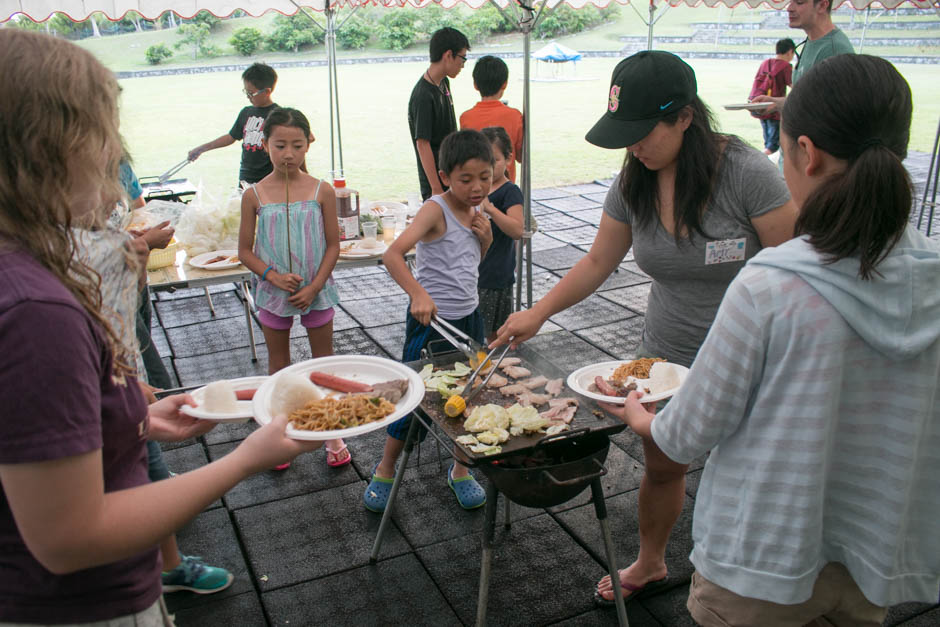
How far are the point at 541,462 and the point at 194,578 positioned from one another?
1.53 metres

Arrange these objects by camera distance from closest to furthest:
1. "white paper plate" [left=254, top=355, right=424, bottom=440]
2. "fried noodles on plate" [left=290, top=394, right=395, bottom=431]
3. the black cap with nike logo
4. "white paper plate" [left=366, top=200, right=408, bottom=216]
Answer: "fried noodles on plate" [left=290, top=394, right=395, bottom=431] < "white paper plate" [left=254, top=355, right=424, bottom=440] < the black cap with nike logo < "white paper plate" [left=366, top=200, right=408, bottom=216]

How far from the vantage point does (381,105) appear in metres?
23.4

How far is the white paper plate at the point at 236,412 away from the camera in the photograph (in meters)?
1.62

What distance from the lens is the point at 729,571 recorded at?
57.4 inches

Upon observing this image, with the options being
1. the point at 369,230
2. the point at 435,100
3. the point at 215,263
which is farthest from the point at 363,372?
the point at 435,100

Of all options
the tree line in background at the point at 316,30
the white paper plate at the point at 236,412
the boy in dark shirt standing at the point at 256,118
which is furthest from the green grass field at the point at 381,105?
the white paper plate at the point at 236,412

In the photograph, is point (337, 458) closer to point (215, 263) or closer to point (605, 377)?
point (215, 263)

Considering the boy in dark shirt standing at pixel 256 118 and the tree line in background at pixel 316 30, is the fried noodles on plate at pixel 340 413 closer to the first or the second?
the boy in dark shirt standing at pixel 256 118

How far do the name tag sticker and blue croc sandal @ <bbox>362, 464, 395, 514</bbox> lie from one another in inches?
71.3

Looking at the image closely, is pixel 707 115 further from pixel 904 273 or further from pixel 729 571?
pixel 729 571

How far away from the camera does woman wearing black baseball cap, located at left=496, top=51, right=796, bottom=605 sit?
2.13m

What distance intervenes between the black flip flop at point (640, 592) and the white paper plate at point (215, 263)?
2.71 meters

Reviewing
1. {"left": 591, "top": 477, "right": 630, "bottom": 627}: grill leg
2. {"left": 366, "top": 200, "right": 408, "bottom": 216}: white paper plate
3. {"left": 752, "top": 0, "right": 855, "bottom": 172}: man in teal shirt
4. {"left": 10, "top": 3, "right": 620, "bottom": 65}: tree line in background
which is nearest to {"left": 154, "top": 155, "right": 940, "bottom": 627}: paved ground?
{"left": 591, "top": 477, "right": 630, "bottom": 627}: grill leg

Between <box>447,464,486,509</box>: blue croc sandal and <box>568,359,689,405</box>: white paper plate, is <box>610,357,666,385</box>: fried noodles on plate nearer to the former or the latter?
<box>568,359,689,405</box>: white paper plate
